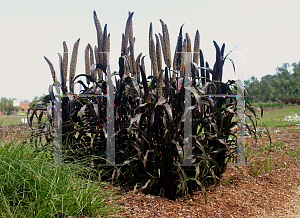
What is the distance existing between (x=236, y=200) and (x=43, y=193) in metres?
2.03

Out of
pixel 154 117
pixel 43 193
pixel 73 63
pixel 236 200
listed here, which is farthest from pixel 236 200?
pixel 73 63

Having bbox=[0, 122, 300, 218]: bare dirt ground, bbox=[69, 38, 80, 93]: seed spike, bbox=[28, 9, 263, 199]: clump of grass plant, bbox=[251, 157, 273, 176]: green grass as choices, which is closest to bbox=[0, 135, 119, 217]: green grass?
bbox=[0, 122, 300, 218]: bare dirt ground

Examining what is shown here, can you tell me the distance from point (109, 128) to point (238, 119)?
1.53 metres

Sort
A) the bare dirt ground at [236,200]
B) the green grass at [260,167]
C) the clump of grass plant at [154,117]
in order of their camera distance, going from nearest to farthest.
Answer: the bare dirt ground at [236,200]
the clump of grass plant at [154,117]
the green grass at [260,167]

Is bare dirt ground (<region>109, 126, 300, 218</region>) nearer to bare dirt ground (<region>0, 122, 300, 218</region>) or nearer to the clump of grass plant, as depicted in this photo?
bare dirt ground (<region>0, 122, 300, 218</region>)

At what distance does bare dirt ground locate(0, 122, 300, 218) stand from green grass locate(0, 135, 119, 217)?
0.30 meters

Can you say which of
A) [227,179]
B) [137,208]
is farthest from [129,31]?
[227,179]

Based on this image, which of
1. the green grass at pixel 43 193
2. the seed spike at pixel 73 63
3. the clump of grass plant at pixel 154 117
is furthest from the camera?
the seed spike at pixel 73 63

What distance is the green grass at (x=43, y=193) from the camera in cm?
193

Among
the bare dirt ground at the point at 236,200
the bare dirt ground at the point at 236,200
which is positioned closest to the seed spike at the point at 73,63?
the bare dirt ground at the point at 236,200

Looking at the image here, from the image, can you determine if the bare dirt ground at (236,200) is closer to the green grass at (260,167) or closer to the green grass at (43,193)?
the green grass at (260,167)

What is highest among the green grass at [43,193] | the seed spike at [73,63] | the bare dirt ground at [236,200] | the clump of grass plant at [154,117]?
the seed spike at [73,63]

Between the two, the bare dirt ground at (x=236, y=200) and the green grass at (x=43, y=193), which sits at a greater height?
the green grass at (x=43, y=193)

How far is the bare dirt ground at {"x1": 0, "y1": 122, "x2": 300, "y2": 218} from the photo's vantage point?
2.40m
